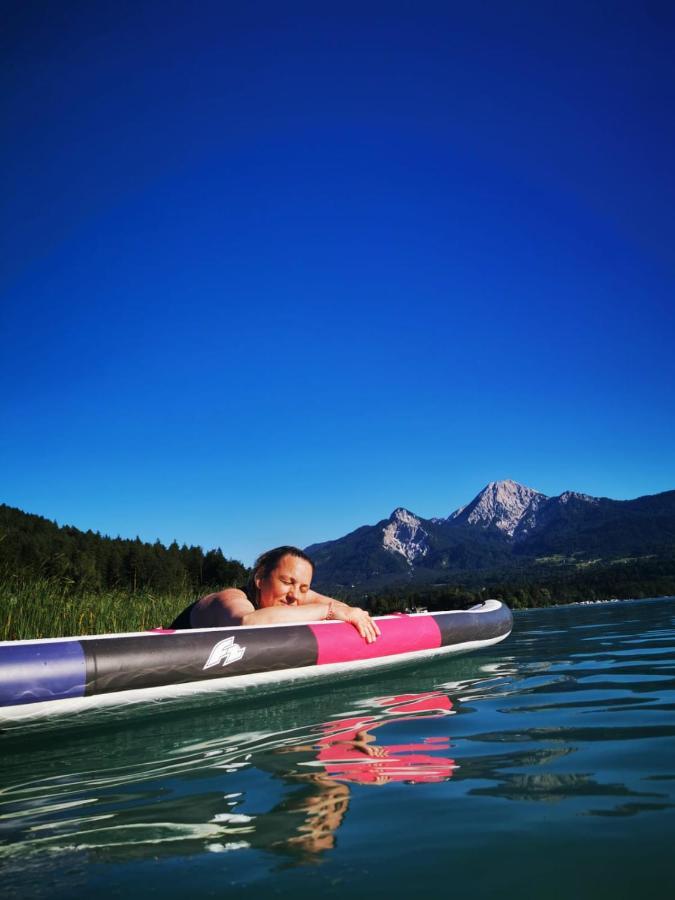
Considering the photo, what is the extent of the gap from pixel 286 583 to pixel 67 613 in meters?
4.69

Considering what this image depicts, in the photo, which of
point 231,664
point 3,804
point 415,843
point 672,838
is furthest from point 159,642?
point 672,838

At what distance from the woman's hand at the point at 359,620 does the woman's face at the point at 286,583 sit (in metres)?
0.37

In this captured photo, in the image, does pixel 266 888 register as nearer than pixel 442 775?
Yes

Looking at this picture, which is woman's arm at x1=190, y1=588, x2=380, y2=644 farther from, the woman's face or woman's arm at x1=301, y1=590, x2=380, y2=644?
the woman's face

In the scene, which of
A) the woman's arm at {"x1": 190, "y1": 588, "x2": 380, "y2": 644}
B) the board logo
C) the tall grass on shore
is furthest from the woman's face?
the tall grass on shore

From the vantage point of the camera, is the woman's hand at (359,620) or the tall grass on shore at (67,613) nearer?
the woman's hand at (359,620)

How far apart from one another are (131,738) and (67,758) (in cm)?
53

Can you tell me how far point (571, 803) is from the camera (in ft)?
6.85

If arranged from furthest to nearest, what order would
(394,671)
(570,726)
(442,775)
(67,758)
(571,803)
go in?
(394,671)
(67,758)
(570,726)
(442,775)
(571,803)

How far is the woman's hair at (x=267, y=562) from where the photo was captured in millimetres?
5922

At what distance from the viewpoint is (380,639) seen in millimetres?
6125

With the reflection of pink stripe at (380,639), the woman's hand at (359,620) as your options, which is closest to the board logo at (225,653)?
the reflection of pink stripe at (380,639)

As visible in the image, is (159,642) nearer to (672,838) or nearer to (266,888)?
(266,888)

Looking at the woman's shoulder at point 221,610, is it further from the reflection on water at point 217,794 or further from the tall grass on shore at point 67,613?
the tall grass on shore at point 67,613
